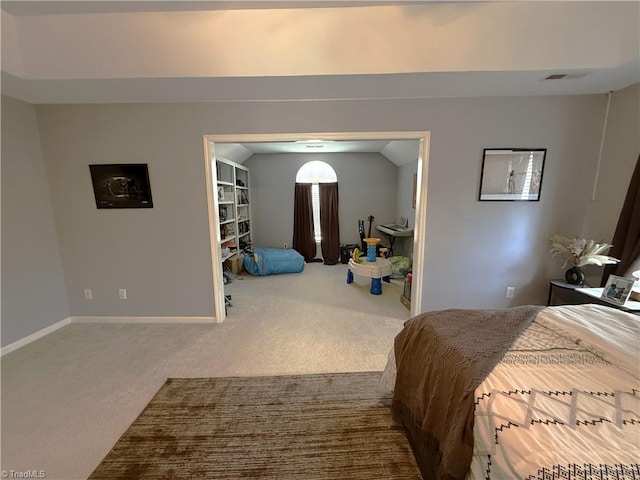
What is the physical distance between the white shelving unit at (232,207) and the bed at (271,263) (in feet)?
1.24

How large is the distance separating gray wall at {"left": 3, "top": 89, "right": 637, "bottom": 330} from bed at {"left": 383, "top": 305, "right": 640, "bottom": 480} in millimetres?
1285

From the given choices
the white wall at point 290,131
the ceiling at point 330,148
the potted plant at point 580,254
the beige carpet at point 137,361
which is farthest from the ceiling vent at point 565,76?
the beige carpet at point 137,361

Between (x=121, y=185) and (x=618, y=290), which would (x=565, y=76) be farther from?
(x=121, y=185)

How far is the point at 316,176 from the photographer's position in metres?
5.64

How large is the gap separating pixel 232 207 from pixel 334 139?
2.76 meters

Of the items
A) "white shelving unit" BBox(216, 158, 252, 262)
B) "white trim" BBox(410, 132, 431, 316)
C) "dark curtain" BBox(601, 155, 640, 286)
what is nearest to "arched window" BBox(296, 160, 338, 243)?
"white shelving unit" BBox(216, 158, 252, 262)

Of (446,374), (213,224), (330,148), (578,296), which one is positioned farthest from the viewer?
(330,148)

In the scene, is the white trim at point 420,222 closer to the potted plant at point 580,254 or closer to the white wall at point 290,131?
the white wall at point 290,131

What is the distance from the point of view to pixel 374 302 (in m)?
3.34

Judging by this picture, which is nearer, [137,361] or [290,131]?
[137,361]

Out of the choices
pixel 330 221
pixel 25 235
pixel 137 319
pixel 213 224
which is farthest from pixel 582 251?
pixel 25 235

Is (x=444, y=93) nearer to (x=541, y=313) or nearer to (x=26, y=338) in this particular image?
(x=541, y=313)

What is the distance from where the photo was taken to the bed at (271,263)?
455 centimetres

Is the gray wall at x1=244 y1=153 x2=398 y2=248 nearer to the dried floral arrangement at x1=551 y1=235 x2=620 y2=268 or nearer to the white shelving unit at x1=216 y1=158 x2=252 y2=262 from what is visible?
the white shelving unit at x1=216 y1=158 x2=252 y2=262
